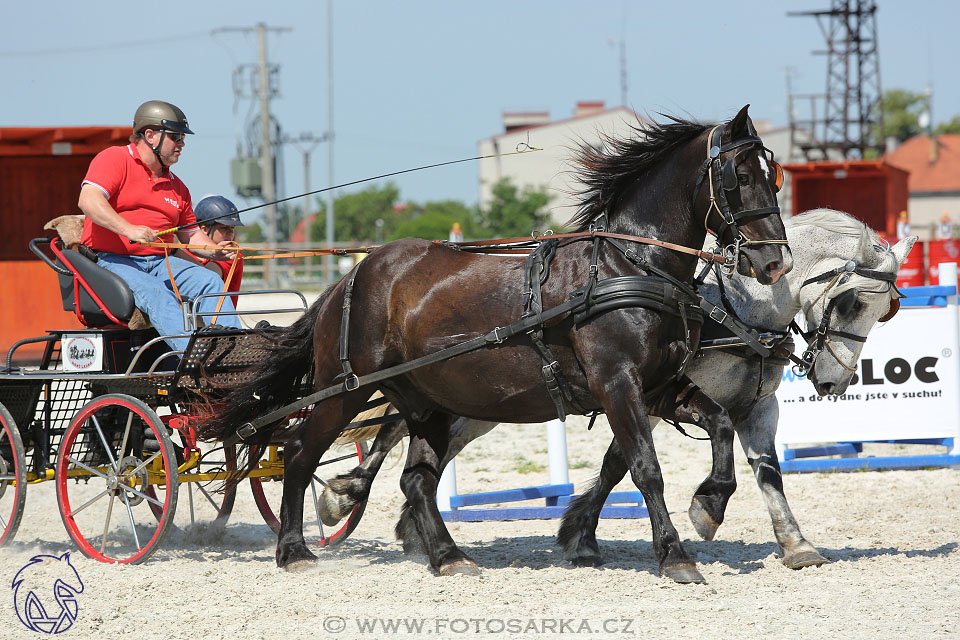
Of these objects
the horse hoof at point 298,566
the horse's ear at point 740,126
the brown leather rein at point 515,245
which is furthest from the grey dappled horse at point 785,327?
the horse's ear at point 740,126

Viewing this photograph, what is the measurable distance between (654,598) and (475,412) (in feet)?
4.16

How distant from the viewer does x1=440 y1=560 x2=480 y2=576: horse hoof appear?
4.94 metres

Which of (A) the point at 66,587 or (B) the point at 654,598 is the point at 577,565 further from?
(A) the point at 66,587

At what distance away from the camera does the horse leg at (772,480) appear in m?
4.94

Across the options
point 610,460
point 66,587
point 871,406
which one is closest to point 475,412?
point 610,460

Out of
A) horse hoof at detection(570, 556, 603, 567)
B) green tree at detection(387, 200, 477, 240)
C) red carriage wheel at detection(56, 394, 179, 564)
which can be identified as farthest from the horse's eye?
green tree at detection(387, 200, 477, 240)

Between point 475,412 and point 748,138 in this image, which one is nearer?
point 748,138

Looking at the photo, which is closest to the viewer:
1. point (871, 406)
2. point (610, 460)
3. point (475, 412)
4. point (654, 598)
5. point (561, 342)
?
point (654, 598)

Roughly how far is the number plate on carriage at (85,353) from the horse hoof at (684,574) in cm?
330

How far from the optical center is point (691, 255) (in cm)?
468

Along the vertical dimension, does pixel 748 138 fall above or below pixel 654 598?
above

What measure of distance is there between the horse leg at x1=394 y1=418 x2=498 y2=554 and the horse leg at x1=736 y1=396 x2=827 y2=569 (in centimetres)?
138

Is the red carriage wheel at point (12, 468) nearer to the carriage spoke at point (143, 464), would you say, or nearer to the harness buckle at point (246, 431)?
the carriage spoke at point (143, 464)

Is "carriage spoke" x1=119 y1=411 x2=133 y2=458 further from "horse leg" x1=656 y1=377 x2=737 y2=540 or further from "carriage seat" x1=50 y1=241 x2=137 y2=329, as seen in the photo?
"horse leg" x1=656 y1=377 x2=737 y2=540
